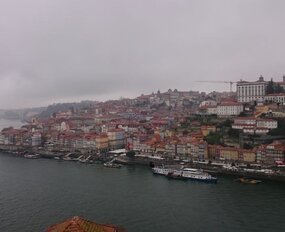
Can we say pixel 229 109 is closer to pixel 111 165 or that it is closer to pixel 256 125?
pixel 256 125

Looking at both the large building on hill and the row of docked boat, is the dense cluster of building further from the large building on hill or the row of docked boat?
the row of docked boat

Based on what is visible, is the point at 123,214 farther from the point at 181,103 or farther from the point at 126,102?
the point at 126,102

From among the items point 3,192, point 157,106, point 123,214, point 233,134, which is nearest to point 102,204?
point 123,214

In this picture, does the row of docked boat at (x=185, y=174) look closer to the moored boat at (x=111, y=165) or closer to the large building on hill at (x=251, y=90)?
the moored boat at (x=111, y=165)

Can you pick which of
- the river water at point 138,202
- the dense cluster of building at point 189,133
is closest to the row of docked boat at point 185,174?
the river water at point 138,202

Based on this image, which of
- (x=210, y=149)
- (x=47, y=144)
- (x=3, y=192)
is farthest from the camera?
(x=47, y=144)

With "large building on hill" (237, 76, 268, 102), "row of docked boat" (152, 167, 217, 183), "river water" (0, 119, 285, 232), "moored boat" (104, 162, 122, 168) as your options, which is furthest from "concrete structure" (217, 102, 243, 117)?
"river water" (0, 119, 285, 232)
